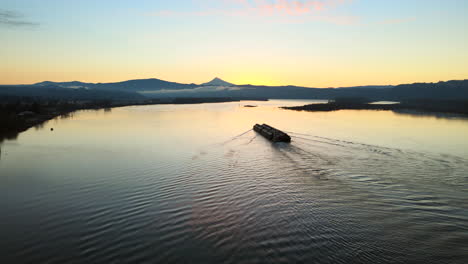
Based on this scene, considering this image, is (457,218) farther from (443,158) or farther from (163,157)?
(163,157)

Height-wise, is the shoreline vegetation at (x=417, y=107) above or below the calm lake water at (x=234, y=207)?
above

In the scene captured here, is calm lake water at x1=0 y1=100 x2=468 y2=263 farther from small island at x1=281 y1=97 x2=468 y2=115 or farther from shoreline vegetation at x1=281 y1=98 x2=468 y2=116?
small island at x1=281 y1=97 x2=468 y2=115

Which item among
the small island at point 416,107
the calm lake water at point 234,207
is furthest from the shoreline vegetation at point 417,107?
the calm lake water at point 234,207

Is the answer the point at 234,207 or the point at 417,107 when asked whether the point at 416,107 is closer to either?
the point at 417,107

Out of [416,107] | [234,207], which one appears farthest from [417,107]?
[234,207]

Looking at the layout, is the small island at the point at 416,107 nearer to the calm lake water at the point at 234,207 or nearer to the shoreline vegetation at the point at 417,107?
the shoreline vegetation at the point at 417,107

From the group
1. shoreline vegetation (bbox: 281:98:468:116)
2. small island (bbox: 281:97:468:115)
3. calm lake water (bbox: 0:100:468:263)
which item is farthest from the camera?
small island (bbox: 281:97:468:115)

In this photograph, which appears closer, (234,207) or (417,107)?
(234,207)

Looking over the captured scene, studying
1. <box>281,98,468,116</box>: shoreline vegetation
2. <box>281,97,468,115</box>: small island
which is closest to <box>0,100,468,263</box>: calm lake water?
<box>281,98,468,116</box>: shoreline vegetation
